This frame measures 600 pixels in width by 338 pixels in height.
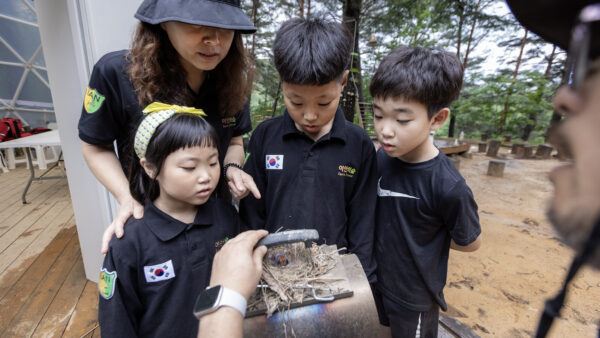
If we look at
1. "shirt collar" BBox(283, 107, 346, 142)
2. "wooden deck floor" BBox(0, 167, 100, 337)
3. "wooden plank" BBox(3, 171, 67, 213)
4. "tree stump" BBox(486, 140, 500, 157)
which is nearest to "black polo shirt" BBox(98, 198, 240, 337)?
"shirt collar" BBox(283, 107, 346, 142)

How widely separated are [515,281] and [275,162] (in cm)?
353

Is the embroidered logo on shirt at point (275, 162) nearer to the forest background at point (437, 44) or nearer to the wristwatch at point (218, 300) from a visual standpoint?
the wristwatch at point (218, 300)

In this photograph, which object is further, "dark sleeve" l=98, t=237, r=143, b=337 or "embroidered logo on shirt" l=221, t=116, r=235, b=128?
"embroidered logo on shirt" l=221, t=116, r=235, b=128

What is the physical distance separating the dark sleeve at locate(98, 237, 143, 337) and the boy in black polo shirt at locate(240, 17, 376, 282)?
0.67 m

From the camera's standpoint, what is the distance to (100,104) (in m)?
1.42

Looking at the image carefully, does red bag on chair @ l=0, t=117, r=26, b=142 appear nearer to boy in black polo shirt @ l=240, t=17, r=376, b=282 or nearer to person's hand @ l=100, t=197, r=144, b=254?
person's hand @ l=100, t=197, r=144, b=254

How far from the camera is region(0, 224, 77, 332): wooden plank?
2.51 meters

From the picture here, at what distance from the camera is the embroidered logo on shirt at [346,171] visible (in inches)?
61.5

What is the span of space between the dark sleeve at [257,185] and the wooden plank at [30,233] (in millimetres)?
3398

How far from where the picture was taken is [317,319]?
967 mm

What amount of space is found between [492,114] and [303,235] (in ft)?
50.8

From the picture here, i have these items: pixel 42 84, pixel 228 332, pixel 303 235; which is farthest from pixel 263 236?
pixel 42 84

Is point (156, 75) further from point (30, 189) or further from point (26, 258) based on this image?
point (30, 189)

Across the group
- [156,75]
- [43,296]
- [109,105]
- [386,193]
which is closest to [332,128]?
[386,193]
